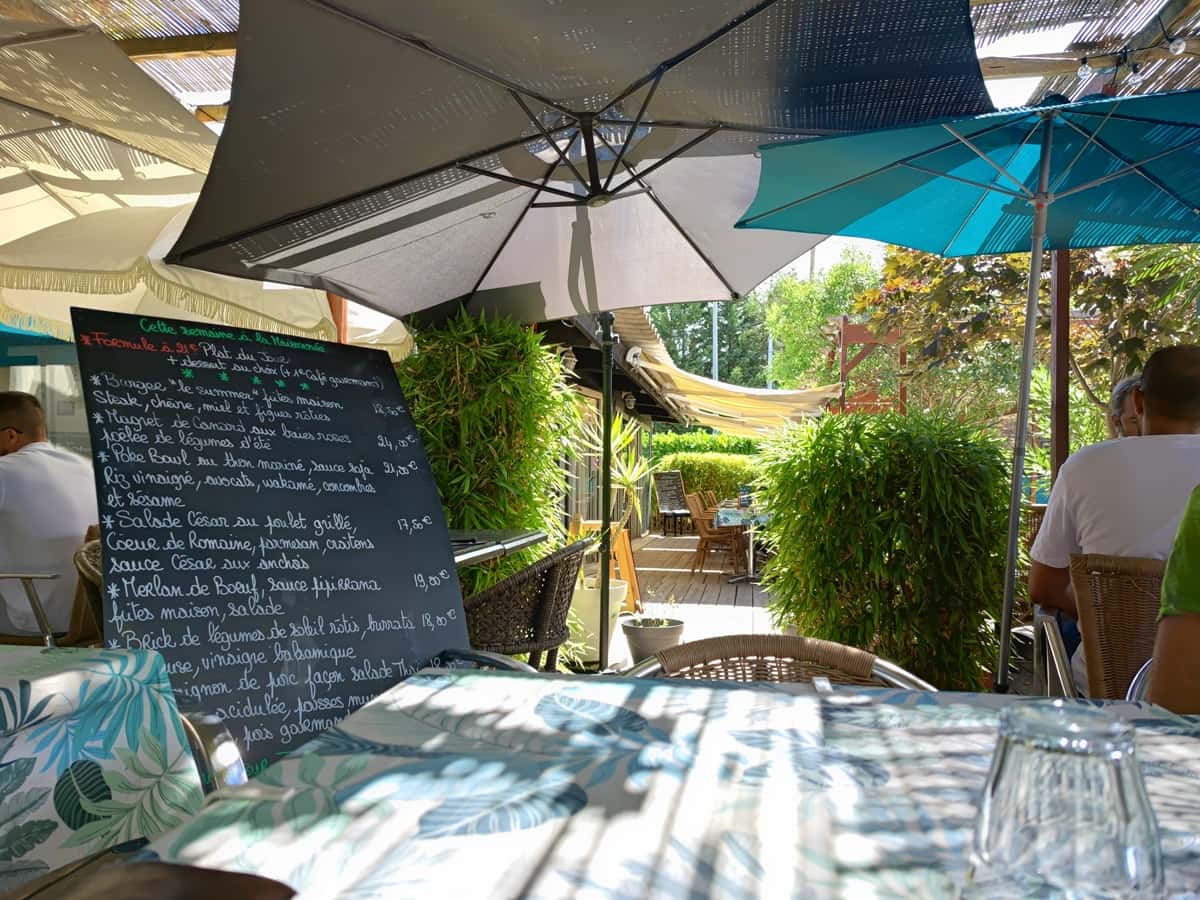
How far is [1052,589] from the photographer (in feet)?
9.79

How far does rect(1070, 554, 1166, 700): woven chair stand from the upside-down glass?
74.4 inches

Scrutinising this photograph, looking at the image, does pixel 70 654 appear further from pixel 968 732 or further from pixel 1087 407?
pixel 1087 407

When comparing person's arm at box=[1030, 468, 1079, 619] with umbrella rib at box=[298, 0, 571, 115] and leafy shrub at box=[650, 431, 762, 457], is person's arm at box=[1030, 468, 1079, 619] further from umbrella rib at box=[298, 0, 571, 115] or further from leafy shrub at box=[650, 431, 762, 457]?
leafy shrub at box=[650, 431, 762, 457]

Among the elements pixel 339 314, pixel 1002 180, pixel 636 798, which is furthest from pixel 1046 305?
pixel 636 798

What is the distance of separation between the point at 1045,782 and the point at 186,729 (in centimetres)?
139

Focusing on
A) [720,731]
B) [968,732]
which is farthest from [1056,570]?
[720,731]

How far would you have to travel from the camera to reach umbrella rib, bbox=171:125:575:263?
307 cm

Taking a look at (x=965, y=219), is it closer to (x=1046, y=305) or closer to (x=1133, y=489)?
(x=1133, y=489)

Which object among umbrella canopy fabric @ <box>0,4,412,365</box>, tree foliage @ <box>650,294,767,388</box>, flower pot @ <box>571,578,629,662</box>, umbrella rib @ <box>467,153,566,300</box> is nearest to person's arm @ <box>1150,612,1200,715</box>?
umbrella rib @ <box>467,153,566,300</box>

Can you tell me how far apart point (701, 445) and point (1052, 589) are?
20.3m

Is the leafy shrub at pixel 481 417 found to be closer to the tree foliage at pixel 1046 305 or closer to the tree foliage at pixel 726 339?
the tree foliage at pixel 1046 305

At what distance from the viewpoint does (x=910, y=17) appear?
7.83ft

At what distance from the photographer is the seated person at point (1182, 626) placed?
1.59m

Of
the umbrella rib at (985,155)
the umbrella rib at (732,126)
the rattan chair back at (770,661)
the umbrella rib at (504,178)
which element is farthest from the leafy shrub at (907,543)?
the rattan chair back at (770,661)
